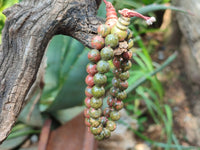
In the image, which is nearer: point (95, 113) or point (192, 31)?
point (95, 113)

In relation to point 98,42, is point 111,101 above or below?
Answer: below

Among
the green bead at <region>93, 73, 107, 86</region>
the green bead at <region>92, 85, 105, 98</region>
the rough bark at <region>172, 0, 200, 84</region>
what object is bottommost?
the rough bark at <region>172, 0, 200, 84</region>

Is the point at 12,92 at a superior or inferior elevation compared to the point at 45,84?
superior

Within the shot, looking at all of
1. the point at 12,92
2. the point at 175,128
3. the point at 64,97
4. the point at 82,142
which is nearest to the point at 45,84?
the point at 64,97

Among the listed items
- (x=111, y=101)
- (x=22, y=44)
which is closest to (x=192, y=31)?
(x=111, y=101)

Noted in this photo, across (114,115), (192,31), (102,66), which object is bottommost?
(192,31)

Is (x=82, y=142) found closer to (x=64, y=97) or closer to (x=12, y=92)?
(x=64, y=97)

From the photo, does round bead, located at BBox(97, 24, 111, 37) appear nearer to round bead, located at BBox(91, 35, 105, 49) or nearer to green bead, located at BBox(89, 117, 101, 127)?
round bead, located at BBox(91, 35, 105, 49)

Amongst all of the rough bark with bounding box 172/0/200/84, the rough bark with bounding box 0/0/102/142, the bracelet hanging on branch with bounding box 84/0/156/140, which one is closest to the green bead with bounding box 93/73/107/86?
the bracelet hanging on branch with bounding box 84/0/156/140

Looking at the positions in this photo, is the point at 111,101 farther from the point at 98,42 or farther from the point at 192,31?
the point at 192,31
